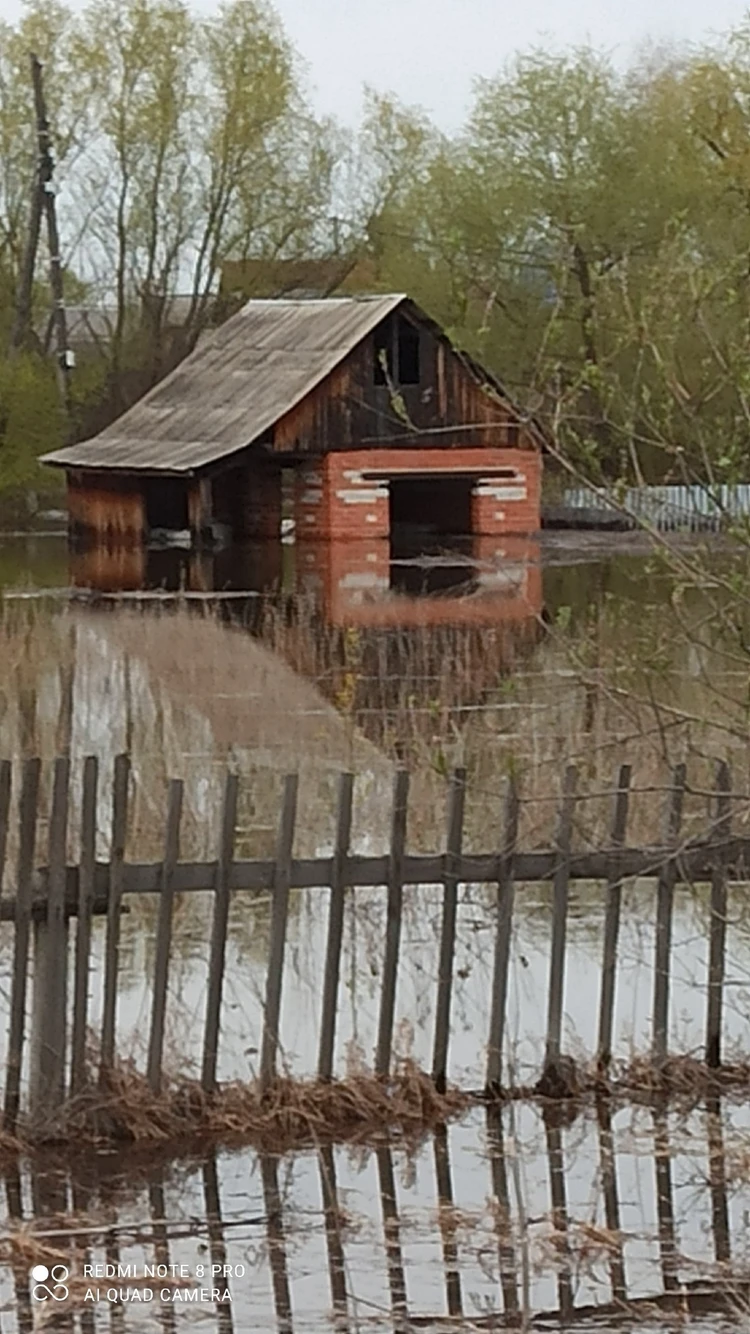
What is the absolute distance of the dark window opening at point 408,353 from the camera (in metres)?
39.2

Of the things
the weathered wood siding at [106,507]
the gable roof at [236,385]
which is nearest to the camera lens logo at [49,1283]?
the gable roof at [236,385]

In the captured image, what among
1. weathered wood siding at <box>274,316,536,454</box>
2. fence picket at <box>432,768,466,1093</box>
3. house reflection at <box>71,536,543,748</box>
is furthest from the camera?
weathered wood siding at <box>274,316,536,454</box>

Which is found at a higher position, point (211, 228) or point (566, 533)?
point (211, 228)

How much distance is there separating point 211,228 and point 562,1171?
47.5m

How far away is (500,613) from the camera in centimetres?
2511

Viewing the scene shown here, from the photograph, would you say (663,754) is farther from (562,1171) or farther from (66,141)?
(66,141)

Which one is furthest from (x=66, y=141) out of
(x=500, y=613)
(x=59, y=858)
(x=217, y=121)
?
(x=59, y=858)

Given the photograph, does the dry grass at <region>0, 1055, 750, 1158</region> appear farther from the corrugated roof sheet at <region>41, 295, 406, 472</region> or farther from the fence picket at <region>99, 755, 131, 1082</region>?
the corrugated roof sheet at <region>41, 295, 406, 472</region>

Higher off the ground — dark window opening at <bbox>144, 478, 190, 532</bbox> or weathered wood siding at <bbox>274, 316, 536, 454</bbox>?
weathered wood siding at <bbox>274, 316, 536, 454</bbox>

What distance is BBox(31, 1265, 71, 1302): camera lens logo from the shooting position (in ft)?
20.3

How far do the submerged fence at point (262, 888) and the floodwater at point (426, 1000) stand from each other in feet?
0.79

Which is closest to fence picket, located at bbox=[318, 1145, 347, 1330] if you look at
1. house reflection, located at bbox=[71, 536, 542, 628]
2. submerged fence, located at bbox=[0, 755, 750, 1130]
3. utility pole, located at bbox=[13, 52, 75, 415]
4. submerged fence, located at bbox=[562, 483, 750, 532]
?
submerged fence, located at bbox=[0, 755, 750, 1130]

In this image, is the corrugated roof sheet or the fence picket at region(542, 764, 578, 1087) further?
the corrugated roof sheet

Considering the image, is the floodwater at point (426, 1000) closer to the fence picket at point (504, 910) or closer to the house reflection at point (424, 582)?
the fence picket at point (504, 910)
